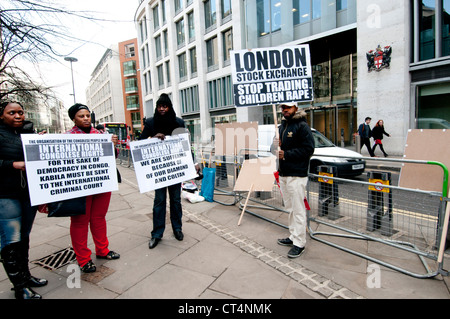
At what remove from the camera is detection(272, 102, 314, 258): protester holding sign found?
3387 millimetres

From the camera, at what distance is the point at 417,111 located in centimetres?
1257

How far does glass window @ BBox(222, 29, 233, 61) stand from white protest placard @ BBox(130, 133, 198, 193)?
21137 millimetres

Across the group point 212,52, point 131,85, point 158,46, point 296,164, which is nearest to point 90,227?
point 296,164

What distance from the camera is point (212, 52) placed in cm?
2583

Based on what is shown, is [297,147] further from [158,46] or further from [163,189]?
[158,46]

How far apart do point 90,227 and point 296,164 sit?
2.83 metres

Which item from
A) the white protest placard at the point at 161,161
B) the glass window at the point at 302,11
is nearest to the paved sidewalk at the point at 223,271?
the white protest placard at the point at 161,161

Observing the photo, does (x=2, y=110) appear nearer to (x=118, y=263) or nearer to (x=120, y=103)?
(x=118, y=263)

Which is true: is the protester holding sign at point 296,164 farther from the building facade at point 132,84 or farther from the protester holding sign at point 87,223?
the building facade at point 132,84

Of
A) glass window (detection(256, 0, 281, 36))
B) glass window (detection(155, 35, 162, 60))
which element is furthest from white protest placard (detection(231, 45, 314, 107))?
glass window (detection(155, 35, 162, 60))

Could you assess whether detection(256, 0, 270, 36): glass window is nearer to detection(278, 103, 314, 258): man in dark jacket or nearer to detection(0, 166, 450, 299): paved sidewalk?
detection(278, 103, 314, 258): man in dark jacket

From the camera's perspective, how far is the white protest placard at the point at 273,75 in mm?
4035

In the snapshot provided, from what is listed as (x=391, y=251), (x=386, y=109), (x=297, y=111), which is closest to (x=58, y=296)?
(x=297, y=111)
